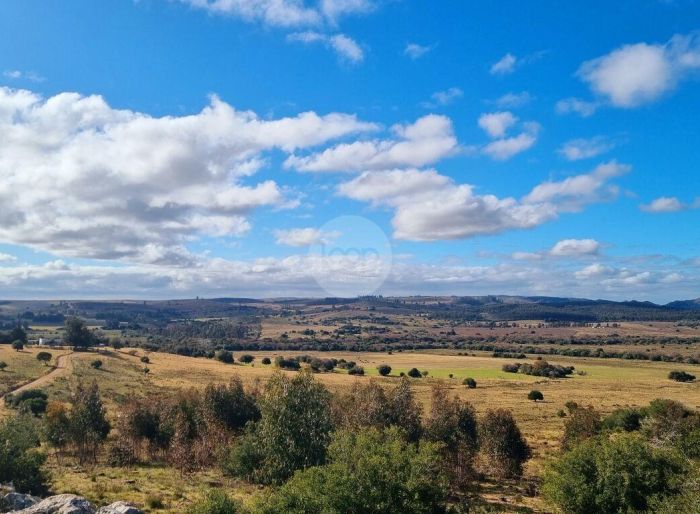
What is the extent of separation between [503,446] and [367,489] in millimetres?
25686

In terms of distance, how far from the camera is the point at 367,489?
77.5 ft

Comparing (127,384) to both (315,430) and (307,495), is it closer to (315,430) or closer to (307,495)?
(315,430)

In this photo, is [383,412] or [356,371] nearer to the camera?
[383,412]

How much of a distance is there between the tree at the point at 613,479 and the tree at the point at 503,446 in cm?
1385

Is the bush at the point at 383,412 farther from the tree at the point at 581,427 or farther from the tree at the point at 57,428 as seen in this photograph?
the tree at the point at 57,428

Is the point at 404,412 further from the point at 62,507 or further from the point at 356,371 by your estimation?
the point at 356,371

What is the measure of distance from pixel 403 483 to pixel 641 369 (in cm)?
14219

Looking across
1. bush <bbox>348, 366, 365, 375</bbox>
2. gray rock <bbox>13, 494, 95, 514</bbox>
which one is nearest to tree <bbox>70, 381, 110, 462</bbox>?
gray rock <bbox>13, 494, 95, 514</bbox>

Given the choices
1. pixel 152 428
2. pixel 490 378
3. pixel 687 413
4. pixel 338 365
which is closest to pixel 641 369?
pixel 490 378

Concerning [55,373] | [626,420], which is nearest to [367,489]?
[626,420]

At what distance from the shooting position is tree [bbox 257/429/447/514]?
22.8 metres

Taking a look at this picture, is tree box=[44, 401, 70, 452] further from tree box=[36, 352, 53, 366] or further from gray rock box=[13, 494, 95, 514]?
tree box=[36, 352, 53, 366]

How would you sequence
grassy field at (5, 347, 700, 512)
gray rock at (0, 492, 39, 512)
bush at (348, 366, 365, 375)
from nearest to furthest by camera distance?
gray rock at (0, 492, 39, 512)
grassy field at (5, 347, 700, 512)
bush at (348, 366, 365, 375)

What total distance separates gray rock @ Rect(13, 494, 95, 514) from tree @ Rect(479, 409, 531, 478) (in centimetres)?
3340
